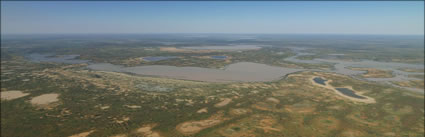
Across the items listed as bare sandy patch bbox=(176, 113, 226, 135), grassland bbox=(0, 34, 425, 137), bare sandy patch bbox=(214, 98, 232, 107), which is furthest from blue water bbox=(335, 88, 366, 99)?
bare sandy patch bbox=(176, 113, 226, 135)

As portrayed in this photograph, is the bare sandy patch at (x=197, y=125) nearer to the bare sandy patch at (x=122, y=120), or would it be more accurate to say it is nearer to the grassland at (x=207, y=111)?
the grassland at (x=207, y=111)

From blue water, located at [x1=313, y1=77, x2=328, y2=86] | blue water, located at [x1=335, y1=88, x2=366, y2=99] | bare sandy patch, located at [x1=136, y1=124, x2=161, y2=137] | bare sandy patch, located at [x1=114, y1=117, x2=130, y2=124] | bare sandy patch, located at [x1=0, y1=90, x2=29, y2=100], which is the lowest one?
bare sandy patch, located at [x1=136, y1=124, x2=161, y2=137]

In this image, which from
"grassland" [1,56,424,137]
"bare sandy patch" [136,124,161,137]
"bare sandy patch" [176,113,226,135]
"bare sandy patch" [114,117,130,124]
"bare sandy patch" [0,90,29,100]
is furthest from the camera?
"bare sandy patch" [0,90,29,100]

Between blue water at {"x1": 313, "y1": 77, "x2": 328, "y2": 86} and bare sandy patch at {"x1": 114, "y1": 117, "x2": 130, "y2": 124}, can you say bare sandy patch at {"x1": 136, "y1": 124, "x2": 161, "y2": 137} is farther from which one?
blue water at {"x1": 313, "y1": 77, "x2": 328, "y2": 86}

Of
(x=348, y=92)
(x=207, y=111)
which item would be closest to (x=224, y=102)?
(x=207, y=111)

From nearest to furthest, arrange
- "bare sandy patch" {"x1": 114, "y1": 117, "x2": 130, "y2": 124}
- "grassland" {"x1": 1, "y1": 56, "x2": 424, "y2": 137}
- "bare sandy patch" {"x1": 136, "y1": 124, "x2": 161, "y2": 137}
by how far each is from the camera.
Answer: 1. "bare sandy patch" {"x1": 136, "y1": 124, "x2": 161, "y2": 137}
2. "grassland" {"x1": 1, "y1": 56, "x2": 424, "y2": 137}
3. "bare sandy patch" {"x1": 114, "y1": 117, "x2": 130, "y2": 124}

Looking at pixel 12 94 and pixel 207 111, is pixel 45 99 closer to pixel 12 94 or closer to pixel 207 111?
pixel 12 94

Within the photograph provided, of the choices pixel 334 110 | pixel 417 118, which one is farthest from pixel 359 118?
pixel 417 118

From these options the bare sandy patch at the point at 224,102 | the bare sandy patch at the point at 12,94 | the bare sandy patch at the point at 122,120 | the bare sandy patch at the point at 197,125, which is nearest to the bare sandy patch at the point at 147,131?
the bare sandy patch at the point at 197,125
